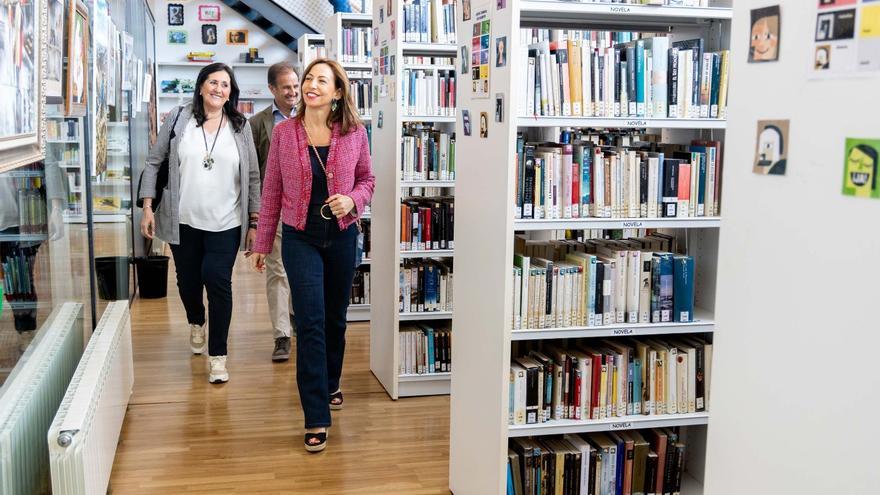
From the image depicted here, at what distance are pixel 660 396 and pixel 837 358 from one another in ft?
7.07

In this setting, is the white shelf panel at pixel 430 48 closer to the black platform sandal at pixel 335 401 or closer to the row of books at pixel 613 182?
the row of books at pixel 613 182

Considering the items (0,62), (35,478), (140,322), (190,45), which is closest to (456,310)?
(35,478)

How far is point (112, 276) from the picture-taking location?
5.70 m

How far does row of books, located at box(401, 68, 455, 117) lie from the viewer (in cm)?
509

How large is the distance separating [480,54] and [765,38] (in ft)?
5.80

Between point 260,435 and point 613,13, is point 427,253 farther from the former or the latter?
point 613,13

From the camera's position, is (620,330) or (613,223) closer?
(613,223)

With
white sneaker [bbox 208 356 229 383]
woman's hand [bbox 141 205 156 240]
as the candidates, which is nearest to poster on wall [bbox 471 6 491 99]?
woman's hand [bbox 141 205 156 240]

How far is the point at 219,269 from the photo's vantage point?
4.95m

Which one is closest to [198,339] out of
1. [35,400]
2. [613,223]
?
[35,400]

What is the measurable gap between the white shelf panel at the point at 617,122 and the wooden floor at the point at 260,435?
5.37ft

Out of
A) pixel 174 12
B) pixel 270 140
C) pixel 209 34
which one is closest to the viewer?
pixel 270 140

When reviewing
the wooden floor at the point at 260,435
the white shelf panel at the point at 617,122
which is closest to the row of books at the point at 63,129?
the wooden floor at the point at 260,435

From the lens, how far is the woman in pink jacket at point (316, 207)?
4.02 meters
